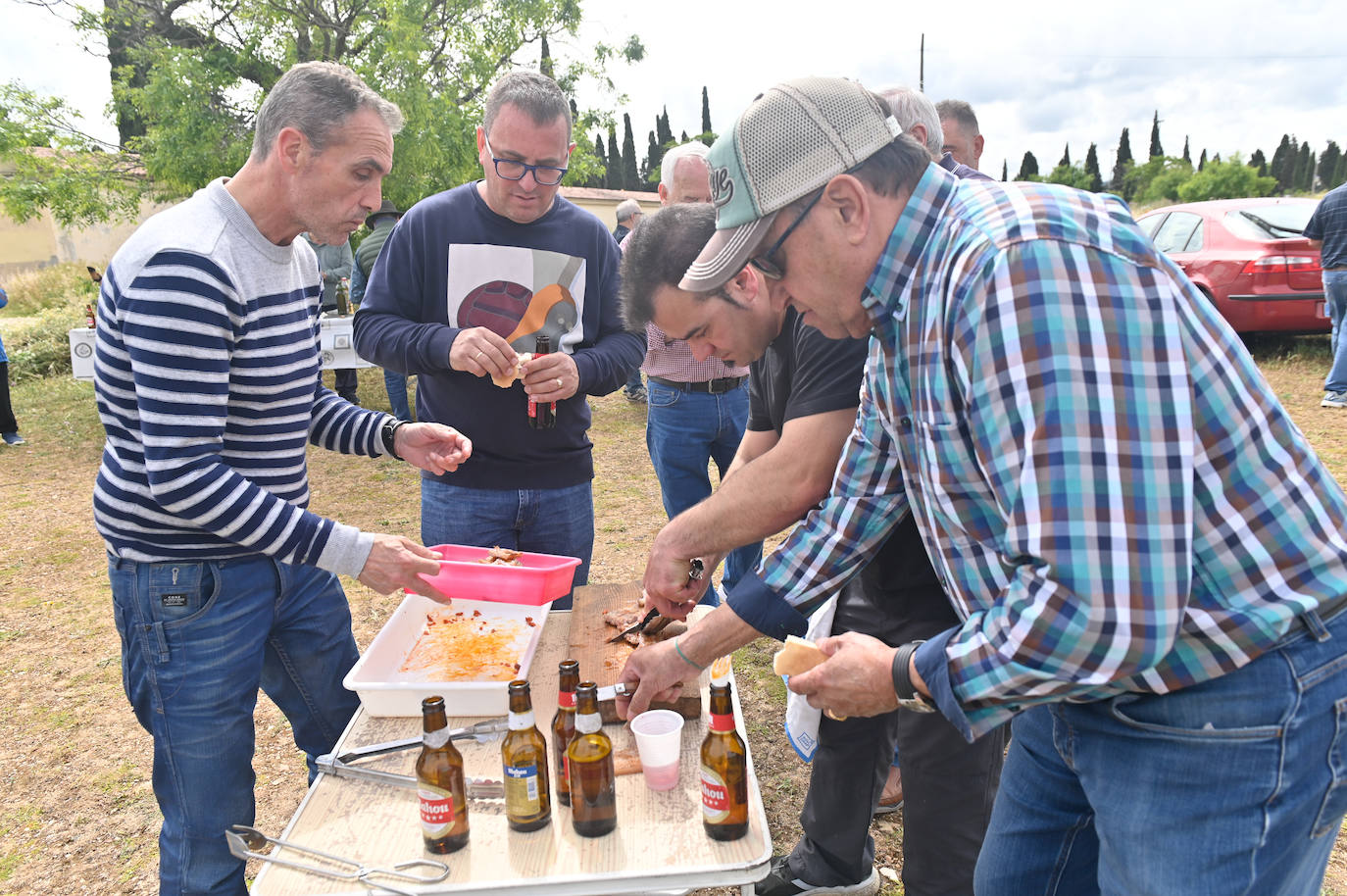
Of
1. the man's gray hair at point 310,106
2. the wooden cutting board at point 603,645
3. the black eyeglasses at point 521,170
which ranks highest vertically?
the man's gray hair at point 310,106

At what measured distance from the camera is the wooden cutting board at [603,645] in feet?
6.28

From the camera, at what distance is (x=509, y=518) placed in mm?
2852

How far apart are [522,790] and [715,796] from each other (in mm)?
347

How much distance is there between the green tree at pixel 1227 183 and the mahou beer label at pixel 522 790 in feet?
144

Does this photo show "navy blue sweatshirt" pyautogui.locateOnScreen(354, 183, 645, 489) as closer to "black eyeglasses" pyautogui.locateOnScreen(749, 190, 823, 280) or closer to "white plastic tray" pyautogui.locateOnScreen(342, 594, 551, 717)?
"white plastic tray" pyautogui.locateOnScreen(342, 594, 551, 717)

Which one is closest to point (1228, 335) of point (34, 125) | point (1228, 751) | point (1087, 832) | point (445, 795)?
point (1228, 751)

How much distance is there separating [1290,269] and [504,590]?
365 inches

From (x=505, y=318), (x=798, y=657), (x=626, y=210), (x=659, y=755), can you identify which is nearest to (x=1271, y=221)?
(x=626, y=210)

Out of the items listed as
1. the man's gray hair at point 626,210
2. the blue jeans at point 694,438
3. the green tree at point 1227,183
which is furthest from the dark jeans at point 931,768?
the green tree at point 1227,183

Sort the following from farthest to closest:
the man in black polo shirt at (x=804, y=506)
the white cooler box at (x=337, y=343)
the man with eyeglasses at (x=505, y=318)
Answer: the white cooler box at (x=337, y=343)
the man with eyeglasses at (x=505, y=318)
the man in black polo shirt at (x=804, y=506)

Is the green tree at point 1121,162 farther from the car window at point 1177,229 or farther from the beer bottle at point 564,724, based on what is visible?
the beer bottle at point 564,724

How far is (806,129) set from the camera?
4.07ft

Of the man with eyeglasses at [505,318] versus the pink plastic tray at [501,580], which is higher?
the man with eyeglasses at [505,318]

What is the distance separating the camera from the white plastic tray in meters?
1.88
